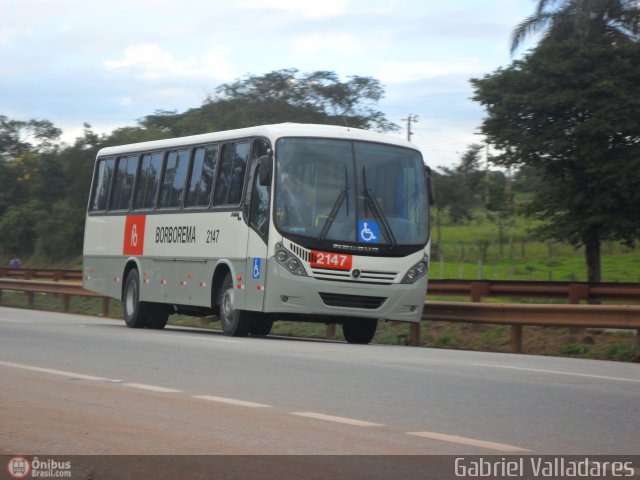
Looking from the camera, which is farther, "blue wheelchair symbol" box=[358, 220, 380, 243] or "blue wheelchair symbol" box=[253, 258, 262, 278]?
"blue wheelchair symbol" box=[253, 258, 262, 278]

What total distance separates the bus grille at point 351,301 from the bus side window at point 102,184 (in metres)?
8.75

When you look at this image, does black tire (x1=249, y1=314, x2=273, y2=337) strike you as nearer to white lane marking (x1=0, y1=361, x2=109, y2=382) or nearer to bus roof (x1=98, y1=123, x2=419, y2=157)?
bus roof (x1=98, y1=123, x2=419, y2=157)

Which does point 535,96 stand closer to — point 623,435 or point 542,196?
point 542,196

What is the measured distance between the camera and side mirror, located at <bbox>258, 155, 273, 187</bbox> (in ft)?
58.2

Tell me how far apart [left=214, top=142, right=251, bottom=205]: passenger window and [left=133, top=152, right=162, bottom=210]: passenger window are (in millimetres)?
2897

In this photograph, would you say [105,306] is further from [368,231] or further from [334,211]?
[368,231]

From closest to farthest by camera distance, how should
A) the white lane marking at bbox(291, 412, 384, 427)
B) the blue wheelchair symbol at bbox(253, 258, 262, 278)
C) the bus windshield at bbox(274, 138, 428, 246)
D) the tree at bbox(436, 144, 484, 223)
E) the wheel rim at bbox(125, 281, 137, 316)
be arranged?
the white lane marking at bbox(291, 412, 384, 427), the bus windshield at bbox(274, 138, 428, 246), the blue wheelchair symbol at bbox(253, 258, 262, 278), the wheel rim at bbox(125, 281, 137, 316), the tree at bbox(436, 144, 484, 223)

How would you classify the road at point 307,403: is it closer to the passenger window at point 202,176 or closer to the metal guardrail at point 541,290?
the passenger window at point 202,176

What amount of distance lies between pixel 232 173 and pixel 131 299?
495 cm

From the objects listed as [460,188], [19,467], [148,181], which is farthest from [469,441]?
[460,188]

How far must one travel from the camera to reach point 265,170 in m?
17.8

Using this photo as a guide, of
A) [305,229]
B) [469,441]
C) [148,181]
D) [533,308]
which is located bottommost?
[469,441]

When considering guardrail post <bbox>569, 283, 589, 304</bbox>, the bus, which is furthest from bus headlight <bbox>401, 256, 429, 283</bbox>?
guardrail post <bbox>569, 283, 589, 304</bbox>

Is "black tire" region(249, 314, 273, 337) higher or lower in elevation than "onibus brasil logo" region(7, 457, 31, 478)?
higher
